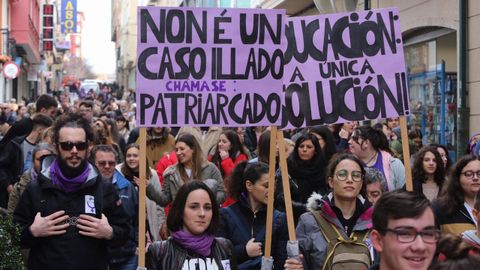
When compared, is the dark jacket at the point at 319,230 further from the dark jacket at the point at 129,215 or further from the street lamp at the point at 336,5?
the street lamp at the point at 336,5

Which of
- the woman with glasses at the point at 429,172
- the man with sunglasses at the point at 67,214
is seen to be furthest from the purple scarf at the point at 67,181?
the woman with glasses at the point at 429,172

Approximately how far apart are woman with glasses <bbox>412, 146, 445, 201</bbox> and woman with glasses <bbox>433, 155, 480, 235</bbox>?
198 cm

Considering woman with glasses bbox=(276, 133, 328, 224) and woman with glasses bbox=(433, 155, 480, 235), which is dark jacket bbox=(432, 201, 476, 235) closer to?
woman with glasses bbox=(433, 155, 480, 235)

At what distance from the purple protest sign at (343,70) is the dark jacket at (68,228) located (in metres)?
1.63

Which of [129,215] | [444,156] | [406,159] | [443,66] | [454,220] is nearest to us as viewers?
[406,159]

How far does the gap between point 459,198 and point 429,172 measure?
2.41 m

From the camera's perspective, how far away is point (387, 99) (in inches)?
269

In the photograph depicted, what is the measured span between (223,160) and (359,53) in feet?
16.2

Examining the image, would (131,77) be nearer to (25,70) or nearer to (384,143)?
(25,70)

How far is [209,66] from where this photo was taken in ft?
21.2

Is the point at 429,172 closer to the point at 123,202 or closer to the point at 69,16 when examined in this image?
the point at 123,202

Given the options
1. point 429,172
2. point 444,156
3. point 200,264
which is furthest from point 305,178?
point 200,264

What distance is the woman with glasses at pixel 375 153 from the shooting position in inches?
373

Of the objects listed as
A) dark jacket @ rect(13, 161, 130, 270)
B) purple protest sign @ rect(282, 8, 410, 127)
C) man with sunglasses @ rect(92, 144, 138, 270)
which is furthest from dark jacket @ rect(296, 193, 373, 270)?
man with sunglasses @ rect(92, 144, 138, 270)
